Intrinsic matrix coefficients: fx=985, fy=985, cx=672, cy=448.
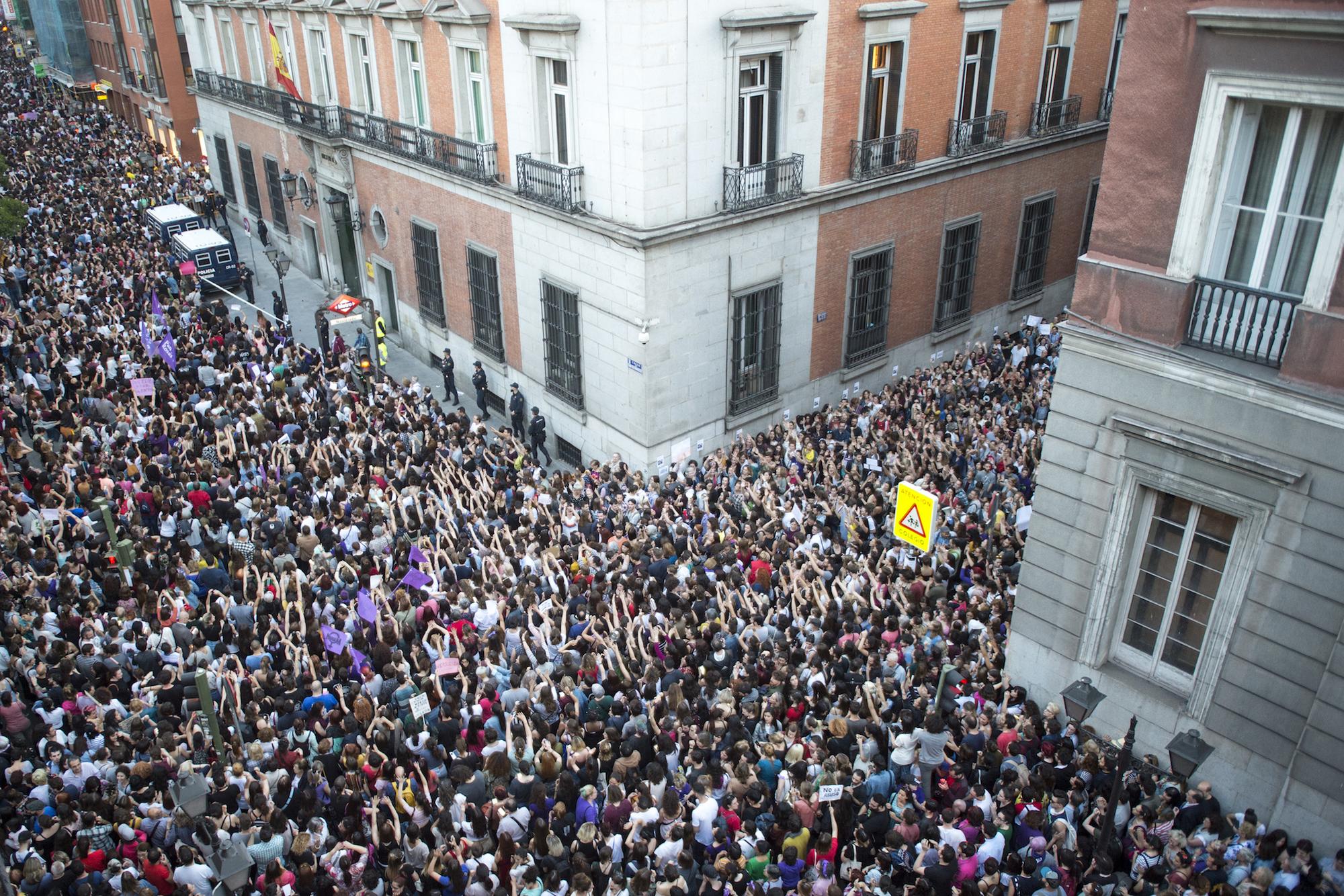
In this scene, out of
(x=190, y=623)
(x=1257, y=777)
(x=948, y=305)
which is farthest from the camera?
(x=948, y=305)

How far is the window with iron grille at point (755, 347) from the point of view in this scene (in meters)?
20.0

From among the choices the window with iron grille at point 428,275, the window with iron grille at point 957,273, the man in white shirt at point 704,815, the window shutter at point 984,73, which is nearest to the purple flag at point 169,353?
the window with iron grille at point 428,275

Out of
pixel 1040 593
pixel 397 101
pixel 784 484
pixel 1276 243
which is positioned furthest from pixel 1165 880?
pixel 397 101

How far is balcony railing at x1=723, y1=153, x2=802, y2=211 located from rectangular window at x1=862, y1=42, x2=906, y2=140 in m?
2.35

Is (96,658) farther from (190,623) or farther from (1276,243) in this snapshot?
(1276,243)

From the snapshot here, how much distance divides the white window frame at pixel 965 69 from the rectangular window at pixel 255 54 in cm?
2296

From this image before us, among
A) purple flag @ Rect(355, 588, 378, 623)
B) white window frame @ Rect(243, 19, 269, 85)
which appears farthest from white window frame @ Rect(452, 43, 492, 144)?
white window frame @ Rect(243, 19, 269, 85)

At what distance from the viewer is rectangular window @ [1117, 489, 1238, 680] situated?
1043cm

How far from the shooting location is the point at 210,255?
31.5m

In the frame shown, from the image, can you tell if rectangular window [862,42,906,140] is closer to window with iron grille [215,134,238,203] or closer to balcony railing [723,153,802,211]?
balcony railing [723,153,802,211]

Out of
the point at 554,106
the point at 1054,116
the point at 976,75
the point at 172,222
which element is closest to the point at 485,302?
the point at 554,106

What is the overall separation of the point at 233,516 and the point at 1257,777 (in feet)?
48.3

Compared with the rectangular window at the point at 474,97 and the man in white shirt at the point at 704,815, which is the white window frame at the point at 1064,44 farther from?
the man in white shirt at the point at 704,815

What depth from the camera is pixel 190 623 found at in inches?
524
